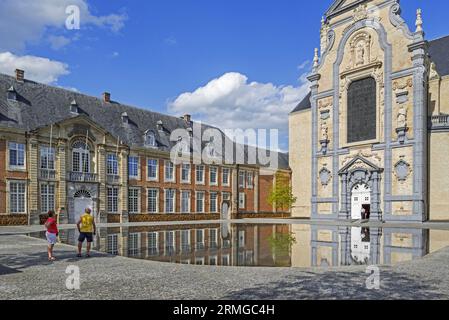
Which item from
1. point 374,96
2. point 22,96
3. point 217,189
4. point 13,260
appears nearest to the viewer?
point 13,260

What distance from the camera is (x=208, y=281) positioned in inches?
295

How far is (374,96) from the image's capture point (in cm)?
3225

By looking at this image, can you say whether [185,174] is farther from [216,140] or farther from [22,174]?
[22,174]

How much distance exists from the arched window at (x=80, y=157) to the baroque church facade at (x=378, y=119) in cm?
2148

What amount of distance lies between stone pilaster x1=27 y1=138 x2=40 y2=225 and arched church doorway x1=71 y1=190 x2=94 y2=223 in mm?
3143

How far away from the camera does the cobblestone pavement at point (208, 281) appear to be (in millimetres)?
6430

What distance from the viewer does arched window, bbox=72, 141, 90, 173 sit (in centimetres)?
3130

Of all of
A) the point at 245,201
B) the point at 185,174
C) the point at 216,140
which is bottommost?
the point at 245,201

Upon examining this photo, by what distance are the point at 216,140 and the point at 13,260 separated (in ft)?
122

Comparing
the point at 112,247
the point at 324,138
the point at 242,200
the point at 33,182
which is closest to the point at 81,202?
the point at 33,182

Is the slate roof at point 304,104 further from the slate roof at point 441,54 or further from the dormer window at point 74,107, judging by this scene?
the dormer window at point 74,107

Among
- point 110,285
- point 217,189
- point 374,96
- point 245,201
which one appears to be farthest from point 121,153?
point 110,285

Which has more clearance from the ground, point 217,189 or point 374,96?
point 374,96

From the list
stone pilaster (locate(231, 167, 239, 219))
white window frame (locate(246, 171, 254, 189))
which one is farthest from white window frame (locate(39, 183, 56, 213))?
white window frame (locate(246, 171, 254, 189))
